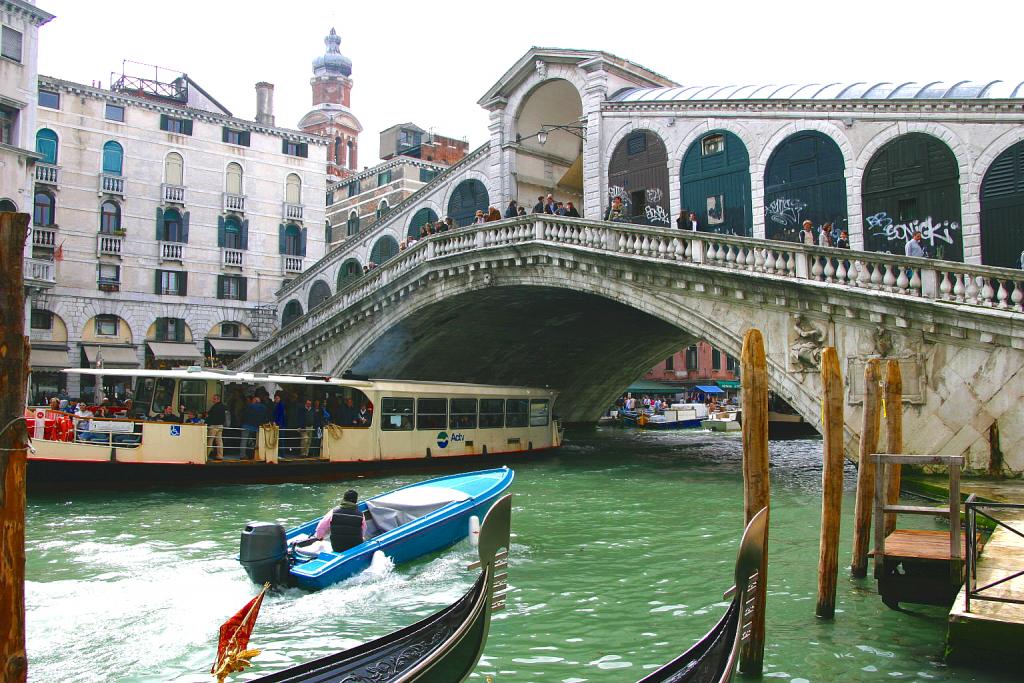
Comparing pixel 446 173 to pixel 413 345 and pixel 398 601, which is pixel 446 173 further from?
pixel 398 601

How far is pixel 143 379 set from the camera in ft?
47.5

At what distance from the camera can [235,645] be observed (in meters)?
4.60

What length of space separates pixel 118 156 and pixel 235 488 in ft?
62.1

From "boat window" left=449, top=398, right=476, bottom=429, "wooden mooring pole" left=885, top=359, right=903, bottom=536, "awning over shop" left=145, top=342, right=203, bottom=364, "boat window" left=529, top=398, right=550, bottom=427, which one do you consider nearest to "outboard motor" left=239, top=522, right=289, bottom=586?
"wooden mooring pole" left=885, top=359, right=903, bottom=536

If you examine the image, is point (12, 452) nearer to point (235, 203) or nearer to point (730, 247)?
point (730, 247)

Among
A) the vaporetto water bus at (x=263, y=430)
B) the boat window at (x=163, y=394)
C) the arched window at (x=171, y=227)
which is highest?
the arched window at (x=171, y=227)

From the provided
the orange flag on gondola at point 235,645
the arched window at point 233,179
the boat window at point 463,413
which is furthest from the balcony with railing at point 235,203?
the orange flag on gondola at point 235,645

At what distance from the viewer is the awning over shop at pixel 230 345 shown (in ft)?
96.6

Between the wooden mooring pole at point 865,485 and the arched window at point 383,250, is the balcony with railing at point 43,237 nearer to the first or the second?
the arched window at point 383,250

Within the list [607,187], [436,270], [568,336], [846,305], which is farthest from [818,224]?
[568,336]

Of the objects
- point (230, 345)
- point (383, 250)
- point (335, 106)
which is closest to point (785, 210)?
point (383, 250)

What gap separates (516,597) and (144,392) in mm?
9723

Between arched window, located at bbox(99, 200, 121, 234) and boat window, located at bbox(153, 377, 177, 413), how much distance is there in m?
16.4

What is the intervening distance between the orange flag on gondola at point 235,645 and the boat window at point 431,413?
12465 millimetres
